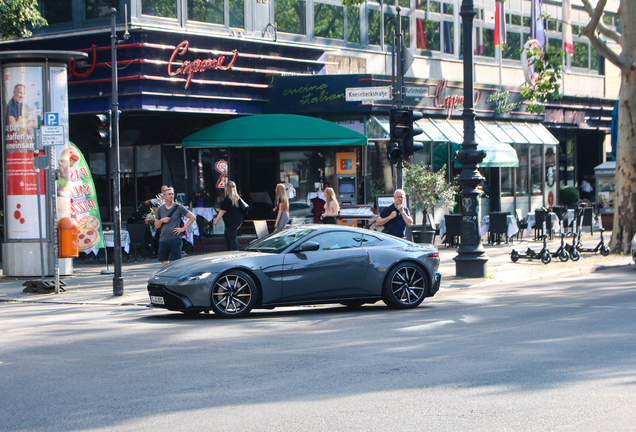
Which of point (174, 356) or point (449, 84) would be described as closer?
point (174, 356)

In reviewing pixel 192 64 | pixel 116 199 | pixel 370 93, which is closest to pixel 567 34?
pixel 192 64

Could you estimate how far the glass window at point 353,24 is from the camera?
2691 cm

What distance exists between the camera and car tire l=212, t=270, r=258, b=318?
10.9m

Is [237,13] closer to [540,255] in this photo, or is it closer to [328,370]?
[540,255]

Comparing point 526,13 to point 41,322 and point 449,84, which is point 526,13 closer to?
point 449,84

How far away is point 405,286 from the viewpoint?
12000mm

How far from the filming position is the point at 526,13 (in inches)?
1347

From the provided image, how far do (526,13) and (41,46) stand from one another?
21.4 metres

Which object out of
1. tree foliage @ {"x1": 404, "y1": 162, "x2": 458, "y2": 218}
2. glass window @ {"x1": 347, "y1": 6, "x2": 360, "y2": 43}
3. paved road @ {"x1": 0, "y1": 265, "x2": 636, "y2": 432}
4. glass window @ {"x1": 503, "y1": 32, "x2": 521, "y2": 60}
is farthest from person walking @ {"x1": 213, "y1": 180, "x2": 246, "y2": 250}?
glass window @ {"x1": 503, "y1": 32, "x2": 521, "y2": 60}

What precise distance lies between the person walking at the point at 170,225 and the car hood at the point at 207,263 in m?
3.15

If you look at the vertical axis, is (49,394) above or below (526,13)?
below

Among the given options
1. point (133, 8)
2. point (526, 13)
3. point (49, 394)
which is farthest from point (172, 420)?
point (526, 13)

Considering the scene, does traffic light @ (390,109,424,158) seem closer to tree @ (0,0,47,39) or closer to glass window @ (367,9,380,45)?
tree @ (0,0,47,39)

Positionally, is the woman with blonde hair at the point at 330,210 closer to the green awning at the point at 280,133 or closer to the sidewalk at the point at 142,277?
the green awning at the point at 280,133
